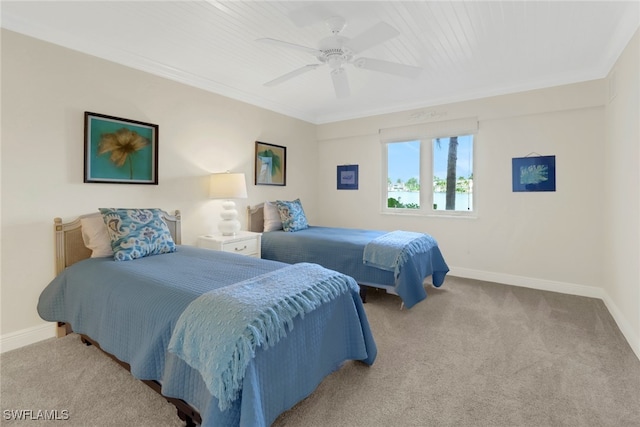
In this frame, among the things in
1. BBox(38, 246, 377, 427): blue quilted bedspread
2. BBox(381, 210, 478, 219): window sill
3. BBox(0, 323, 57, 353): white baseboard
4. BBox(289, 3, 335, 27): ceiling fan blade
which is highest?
BBox(289, 3, 335, 27): ceiling fan blade

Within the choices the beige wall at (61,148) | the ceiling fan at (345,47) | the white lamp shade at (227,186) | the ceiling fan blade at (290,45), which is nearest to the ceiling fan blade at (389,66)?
the ceiling fan at (345,47)

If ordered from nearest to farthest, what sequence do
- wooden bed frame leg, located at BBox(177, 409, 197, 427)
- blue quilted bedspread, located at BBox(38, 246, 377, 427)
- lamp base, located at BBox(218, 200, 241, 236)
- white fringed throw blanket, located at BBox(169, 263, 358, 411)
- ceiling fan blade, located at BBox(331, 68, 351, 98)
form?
white fringed throw blanket, located at BBox(169, 263, 358, 411) → blue quilted bedspread, located at BBox(38, 246, 377, 427) → wooden bed frame leg, located at BBox(177, 409, 197, 427) → ceiling fan blade, located at BBox(331, 68, 351, 98) → lamp base, located at BBox(218, 200, 241, 236)

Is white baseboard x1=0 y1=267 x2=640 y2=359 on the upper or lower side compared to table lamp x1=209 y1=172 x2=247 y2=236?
lower

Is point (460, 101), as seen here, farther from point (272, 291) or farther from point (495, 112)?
point (272, 291)

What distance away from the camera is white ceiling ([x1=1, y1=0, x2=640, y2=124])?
2197 mm

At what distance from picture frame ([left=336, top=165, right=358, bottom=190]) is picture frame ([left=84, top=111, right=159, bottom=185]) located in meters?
2.93

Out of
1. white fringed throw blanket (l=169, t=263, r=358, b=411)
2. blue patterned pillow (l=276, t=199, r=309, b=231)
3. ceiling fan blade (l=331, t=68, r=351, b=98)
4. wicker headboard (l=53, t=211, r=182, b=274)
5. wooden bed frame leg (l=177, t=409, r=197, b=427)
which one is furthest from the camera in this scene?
blue patterned pillow (l=276, t=199, r=309, b=231)

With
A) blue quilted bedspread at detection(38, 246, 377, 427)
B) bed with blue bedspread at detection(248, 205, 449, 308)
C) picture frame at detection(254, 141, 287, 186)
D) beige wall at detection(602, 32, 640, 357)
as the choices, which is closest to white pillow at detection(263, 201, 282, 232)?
bed with blue bedspread at detection(248, 205, 449, 308)

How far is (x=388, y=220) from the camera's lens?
4.85 m

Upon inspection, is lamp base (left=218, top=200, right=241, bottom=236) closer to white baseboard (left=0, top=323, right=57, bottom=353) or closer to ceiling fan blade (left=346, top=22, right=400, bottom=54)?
white baseboard (left=0, top=323, right=57, bottom=353)

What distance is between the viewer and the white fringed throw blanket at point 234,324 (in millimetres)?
1251

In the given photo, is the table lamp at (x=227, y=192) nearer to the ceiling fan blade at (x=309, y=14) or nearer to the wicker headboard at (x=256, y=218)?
the wicker headboard at (x=256, y=218)

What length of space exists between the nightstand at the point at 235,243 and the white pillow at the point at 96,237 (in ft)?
3.27

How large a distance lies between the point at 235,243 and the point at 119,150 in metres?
1.42
